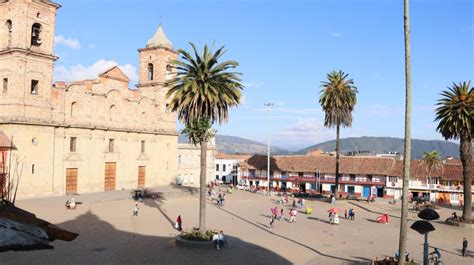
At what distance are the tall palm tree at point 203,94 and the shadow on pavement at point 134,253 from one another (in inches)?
117

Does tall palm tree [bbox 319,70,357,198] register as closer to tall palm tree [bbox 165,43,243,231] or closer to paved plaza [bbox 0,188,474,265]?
paved plaza [bbox 0,188,474,265]

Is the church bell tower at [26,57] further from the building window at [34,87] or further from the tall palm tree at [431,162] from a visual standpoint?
the tall palm tree at [431,162]

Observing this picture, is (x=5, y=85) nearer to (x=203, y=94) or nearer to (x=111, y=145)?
(x=111, y=145)

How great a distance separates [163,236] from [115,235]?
10.8ft

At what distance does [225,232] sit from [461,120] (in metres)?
23.1

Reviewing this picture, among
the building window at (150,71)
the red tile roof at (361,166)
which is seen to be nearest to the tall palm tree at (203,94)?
the building window at (150,71)

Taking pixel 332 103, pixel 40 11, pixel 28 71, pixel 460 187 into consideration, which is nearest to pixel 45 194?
pixel 28 71

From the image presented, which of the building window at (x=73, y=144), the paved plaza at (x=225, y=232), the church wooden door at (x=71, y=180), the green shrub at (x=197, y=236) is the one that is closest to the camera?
the paved plaza at (x=225, y=232)

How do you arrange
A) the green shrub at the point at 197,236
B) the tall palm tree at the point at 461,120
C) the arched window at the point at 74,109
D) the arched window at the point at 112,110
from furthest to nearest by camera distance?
the arched window at the point at 112,110 → the arched window at the point at 74,109 → the tall palm tree at the point at 461,120 → the green shrub at the point at 197,236

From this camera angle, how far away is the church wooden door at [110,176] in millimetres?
53688

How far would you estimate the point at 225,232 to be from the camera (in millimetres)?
32688

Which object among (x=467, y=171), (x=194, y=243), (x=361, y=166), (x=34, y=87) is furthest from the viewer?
(x=361, y=166)

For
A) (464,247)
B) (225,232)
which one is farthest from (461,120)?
(225,232)

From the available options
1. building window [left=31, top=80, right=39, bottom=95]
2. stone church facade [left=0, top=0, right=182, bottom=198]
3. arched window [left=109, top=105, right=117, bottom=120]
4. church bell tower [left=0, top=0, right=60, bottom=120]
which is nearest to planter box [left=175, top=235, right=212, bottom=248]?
stone church facade [left=0, top=0, right=182, bottom=198]
